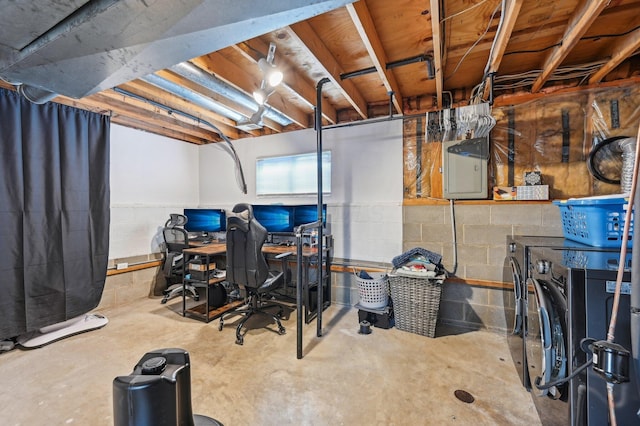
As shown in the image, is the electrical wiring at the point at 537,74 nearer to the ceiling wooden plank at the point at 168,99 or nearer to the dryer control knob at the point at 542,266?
the dryer control knob at the point at 542,266

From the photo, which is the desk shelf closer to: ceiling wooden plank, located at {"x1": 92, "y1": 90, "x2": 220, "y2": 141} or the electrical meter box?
ceiling wooden plank, located at {"x1": 92, "y1": 90, "x2": 220, "y2": 141}

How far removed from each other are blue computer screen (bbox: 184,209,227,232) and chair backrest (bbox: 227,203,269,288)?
1.52 m

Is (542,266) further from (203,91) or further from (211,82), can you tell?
(203,91)

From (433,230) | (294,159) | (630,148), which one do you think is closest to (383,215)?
(433,230)

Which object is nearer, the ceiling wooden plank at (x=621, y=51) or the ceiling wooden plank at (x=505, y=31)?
the ceiling wooden plank at (x=505, y=31)

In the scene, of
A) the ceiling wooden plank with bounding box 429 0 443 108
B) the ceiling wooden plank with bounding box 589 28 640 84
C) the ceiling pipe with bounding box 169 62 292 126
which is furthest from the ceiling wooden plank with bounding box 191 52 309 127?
the ceiling wooden plank with bounding box 589 28 640 84

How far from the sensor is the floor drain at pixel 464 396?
1.69 metres

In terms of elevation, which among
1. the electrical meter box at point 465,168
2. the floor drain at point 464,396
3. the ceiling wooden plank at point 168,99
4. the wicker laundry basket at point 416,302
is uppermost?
the ceiling wooden plank at point 168,99

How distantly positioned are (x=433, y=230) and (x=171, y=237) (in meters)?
3.51

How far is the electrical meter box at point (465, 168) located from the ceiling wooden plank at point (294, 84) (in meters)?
1.44

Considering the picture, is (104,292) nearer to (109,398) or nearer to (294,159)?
(109,398)

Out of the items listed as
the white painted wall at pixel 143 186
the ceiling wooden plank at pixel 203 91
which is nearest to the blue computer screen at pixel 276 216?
the ceiling wooden plank at pixel 203 91

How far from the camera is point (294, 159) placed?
373 centimetres

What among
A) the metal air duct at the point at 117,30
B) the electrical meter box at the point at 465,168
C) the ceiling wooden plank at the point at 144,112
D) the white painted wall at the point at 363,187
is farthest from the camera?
the white painted wall at the point at 363,187
